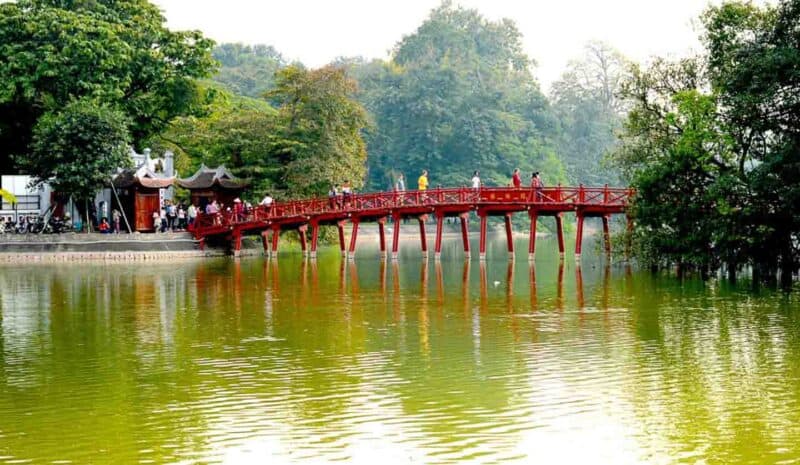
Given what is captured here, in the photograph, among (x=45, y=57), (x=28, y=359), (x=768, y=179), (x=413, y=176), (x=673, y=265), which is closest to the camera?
(x=28, y=359)

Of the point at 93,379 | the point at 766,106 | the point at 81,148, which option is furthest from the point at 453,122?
the point at 93,379

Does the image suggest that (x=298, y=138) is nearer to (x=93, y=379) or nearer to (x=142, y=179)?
(x=142, y=179)

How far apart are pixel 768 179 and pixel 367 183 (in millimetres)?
65635

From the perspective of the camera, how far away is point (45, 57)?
51.6 metres

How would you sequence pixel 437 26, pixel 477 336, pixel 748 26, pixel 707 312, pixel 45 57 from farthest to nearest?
1. pixel 437 26
2. pixel 45 57
3. pixel 748 26
4. pixel 707 312
5. pixel 477 336

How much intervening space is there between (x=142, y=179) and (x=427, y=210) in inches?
499

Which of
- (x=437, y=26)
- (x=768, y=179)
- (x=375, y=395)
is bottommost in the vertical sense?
(x=375, y=395)

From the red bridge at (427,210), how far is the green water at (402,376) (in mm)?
10980

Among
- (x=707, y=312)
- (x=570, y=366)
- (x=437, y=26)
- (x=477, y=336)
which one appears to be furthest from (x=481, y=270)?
(x=437, y=26)

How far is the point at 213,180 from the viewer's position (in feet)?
166

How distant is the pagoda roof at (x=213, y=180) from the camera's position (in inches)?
1997

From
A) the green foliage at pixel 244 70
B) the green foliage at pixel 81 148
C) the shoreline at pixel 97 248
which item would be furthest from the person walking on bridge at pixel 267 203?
the green foliage at pixel 244 70

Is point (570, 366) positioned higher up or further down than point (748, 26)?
further down

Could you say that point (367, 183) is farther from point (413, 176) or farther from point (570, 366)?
point (570, 366)
